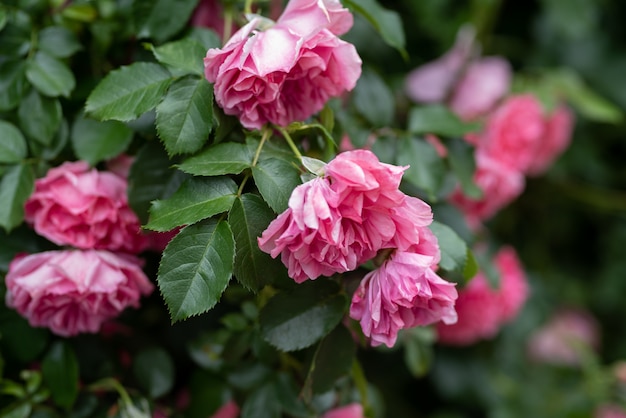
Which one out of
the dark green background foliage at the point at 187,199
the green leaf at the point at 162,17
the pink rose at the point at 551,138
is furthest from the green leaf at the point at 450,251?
the pink rose at the point at 551,138

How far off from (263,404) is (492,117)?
0.60 m

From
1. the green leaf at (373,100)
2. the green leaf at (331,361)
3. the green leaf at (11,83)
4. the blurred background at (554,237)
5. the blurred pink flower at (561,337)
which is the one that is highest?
the green leaf at (11,83)

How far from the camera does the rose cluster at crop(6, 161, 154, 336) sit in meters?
0.63

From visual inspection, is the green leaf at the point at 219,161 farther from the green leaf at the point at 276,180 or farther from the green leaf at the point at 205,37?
the green leaf at the point at 205,37

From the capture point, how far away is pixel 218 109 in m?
0.59

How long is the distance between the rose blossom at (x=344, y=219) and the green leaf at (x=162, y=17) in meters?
0.26

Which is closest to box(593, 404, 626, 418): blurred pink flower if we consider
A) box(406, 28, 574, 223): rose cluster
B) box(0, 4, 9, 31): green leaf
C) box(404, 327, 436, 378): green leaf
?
box(406, 28, 574, 223): rose cluster

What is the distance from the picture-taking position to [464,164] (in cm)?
84

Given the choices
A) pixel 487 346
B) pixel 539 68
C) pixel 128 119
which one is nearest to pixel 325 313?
pixel 128 119

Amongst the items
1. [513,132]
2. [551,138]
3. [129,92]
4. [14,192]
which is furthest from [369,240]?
[551,138]

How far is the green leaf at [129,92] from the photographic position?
59 cm

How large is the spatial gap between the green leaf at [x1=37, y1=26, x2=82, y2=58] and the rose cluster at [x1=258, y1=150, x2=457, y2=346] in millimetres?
328

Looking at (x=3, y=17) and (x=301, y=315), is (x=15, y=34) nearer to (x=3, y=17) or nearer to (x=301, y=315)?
(x=3, y=17)

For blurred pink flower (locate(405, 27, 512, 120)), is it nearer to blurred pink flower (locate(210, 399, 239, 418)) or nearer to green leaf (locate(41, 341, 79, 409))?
blurred pink flower (locate(210, 399, 239, 418))
